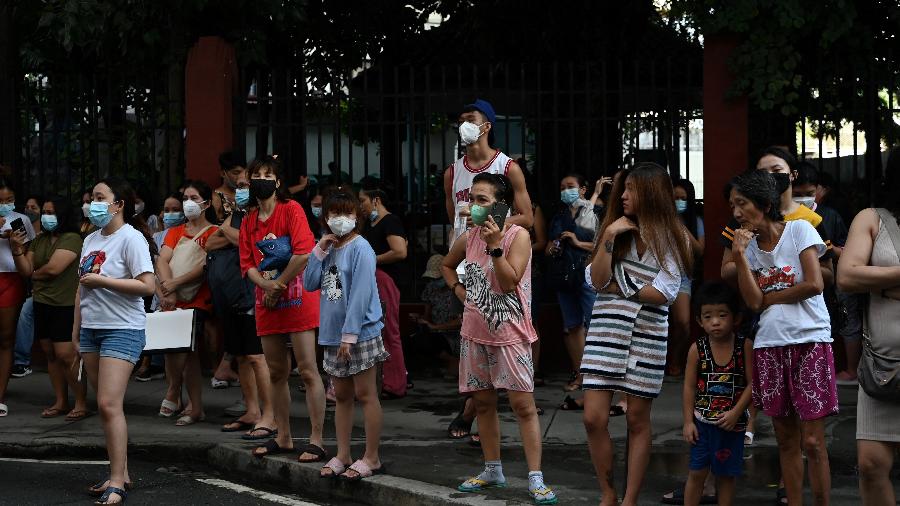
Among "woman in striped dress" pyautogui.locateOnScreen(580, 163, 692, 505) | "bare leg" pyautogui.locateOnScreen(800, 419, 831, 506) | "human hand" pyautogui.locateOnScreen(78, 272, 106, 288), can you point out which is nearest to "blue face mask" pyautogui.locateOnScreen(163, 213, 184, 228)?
"human hand" pyautogui.locateOnScreen(78, 272, 106, 288)

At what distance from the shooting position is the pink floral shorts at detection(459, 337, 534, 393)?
666 cm

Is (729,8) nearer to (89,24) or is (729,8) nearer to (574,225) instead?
(574,225)

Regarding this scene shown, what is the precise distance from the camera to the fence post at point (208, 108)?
1167cm

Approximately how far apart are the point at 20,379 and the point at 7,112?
110 inches

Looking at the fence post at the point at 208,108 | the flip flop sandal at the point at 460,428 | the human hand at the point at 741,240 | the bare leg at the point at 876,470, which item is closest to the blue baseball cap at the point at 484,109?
the flip flop sandal at the point at 460,428

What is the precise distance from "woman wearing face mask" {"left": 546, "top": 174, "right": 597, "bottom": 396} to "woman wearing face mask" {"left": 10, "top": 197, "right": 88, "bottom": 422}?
371 cm

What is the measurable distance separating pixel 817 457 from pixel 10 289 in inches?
257

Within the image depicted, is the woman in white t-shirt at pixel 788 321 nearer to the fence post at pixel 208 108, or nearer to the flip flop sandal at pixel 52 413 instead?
the flip flop sandal at pixel 52 413

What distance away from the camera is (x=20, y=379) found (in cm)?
1162

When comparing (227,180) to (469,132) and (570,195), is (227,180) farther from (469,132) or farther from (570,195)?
(469,132)

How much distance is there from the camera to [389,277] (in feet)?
33.7

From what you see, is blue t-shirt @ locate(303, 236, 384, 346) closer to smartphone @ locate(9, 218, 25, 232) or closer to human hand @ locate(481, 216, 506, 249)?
human hand @ locate(481, 216, 506, 249)

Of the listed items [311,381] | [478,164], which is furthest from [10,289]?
[478,164]

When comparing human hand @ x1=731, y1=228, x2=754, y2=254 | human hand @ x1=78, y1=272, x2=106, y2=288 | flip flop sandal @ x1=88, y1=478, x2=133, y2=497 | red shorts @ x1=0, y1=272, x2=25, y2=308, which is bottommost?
flip flop sandal @ x1=88, y1=478, x2=133, y2=497
